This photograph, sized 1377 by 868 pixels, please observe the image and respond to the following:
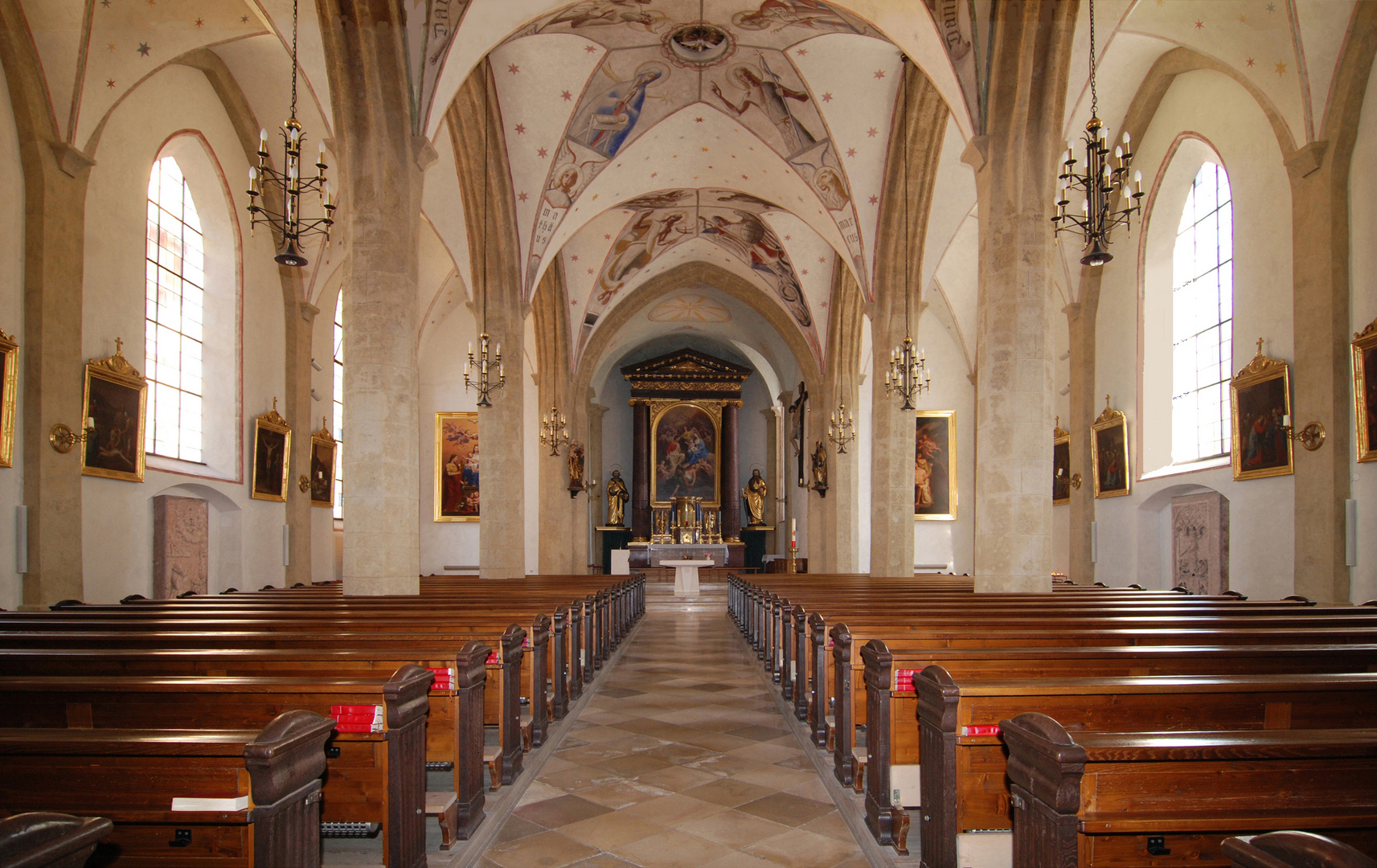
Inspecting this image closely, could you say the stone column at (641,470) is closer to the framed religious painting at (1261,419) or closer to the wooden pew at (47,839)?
the framed religious painting at (1261,419)

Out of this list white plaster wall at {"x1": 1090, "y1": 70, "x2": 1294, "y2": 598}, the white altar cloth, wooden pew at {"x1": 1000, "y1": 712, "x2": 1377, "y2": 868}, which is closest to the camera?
wooden pew at {"x1": 1000, "y1": 712, "x2": 1377, "y2": 868}

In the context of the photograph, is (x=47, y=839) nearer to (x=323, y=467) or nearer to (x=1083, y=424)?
(x=323, y=467)

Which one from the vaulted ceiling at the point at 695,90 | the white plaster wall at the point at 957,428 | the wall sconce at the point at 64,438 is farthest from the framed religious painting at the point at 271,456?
the white plaster wall at the point at 957,428

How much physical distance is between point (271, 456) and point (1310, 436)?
584 inches

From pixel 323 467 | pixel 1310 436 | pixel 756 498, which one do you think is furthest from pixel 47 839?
pixel 756 498

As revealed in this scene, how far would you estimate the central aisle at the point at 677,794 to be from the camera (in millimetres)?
4164

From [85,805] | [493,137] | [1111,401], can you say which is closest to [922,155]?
[1111,401]

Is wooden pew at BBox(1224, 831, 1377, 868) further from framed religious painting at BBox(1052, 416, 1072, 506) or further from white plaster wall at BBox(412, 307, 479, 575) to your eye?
white plaster wall at BBox(412, 307, 479, 575)

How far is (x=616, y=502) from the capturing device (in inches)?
1182

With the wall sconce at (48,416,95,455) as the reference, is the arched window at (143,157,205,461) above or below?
above

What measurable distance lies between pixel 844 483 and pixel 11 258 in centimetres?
1582

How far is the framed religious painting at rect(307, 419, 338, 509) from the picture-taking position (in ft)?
53.5

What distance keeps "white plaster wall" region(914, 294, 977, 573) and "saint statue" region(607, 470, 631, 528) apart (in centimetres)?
1100

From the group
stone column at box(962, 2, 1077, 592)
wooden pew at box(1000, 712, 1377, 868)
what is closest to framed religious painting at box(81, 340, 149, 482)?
stone column at box(962, 2, 1077, 592)
